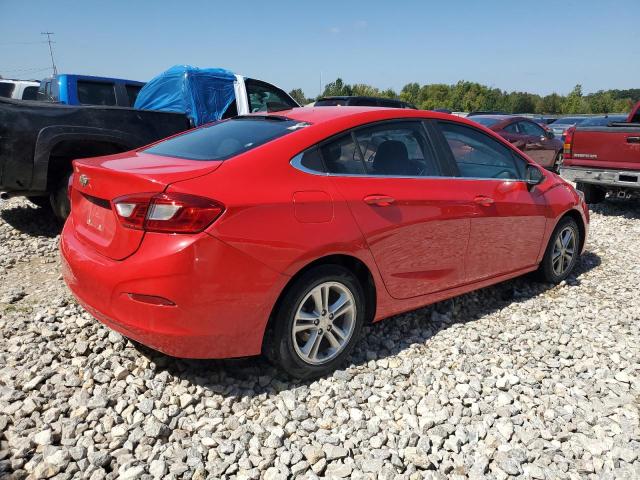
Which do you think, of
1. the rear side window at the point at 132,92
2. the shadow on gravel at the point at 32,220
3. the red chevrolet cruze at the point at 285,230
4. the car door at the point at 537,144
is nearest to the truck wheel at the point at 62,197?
the shadow on gravel at the point at 32,220

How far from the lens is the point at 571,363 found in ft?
10.9

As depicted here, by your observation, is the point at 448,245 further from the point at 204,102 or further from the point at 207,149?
the point at 204,102

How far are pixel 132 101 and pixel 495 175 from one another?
291 inches

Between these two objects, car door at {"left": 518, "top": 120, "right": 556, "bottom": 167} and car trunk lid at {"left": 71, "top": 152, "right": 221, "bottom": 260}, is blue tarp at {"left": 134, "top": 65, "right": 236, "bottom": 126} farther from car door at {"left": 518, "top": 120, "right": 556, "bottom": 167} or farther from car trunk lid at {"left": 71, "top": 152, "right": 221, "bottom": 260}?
car door at {"left": 518, "top": 120, "right": 556, "bottom": 167}

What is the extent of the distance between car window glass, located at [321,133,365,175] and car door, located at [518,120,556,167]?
10013 mm

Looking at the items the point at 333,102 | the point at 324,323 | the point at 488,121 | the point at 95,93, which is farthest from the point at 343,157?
the point at 333,102

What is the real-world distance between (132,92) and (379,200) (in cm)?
773

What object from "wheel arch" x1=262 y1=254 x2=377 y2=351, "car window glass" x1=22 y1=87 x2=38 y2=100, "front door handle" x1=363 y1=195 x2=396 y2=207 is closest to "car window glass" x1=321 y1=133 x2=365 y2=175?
"front door handle" x1=363 y1=195 x2=396 y2=207

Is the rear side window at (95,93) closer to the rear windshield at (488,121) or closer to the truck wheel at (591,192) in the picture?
the rear windshield at (488,121)

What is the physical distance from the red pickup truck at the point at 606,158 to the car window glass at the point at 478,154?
4.22 metres

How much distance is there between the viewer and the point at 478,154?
13.0 feet

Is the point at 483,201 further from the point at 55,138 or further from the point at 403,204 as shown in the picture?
the point at 55,138

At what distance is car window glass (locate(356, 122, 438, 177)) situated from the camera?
316 cm

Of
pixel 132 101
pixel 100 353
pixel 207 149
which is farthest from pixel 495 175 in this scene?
pixel 132 101
